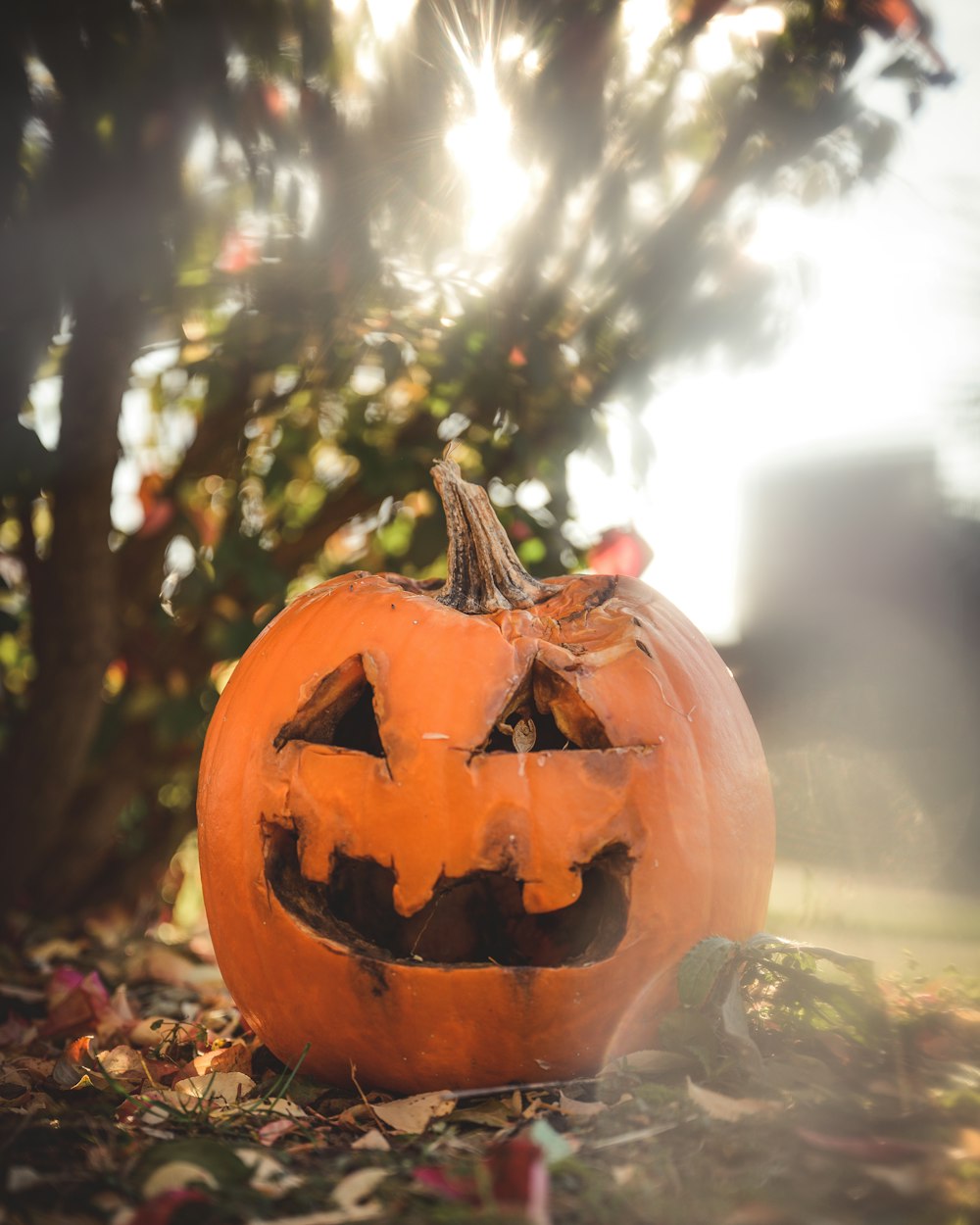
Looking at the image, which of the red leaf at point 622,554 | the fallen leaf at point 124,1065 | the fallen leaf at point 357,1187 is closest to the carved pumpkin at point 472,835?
the fallen leaf at point 124,1065

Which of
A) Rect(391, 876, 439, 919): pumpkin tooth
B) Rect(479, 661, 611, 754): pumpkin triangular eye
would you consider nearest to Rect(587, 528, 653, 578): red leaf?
Rect(479, 661, 611, 754): pumpkin triangular eye

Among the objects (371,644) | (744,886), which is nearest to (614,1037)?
(744,886)

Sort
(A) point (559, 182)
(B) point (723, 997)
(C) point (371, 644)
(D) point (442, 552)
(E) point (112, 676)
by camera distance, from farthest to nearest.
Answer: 1. (E) point (112, 676)
2. (D) point (442, 552)
3. (A) point (559, 182)
4. (C) point (371, 644)
5. (B) point (723, 997)

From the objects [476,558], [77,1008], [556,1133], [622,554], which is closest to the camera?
[556,1133]

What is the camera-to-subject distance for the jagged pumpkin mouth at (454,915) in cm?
140

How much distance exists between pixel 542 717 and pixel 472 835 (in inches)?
9.7

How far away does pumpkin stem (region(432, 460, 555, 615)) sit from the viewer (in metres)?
1.61

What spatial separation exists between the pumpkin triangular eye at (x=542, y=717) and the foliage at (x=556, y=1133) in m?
0.34

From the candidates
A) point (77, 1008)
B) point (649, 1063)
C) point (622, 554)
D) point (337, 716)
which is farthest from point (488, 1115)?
point (622, 554)

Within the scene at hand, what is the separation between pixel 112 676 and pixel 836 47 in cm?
267

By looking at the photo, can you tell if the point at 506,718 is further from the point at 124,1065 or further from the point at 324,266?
the point at 324,266

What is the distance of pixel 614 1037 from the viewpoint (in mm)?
1375

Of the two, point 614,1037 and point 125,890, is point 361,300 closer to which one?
point 614,1037

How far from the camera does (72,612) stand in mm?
2439
